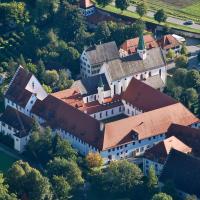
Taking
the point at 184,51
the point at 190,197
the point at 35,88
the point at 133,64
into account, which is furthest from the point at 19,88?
the point at 190,197

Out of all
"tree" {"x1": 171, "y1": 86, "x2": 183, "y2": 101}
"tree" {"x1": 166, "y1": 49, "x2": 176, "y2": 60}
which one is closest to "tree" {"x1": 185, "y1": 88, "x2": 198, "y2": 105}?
"tree" {"x1": 171, "y1": 86, "x2": 183, "y2": 101}

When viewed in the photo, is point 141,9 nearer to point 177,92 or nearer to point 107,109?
point 177,92

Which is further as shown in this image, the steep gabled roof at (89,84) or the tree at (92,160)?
the steep gabled roof at (89,84)

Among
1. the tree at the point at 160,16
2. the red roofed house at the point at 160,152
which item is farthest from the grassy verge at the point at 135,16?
the red roofed house at the point at 160,152

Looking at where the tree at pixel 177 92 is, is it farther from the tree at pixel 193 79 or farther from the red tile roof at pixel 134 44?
the red tile roof at pixel 134 44

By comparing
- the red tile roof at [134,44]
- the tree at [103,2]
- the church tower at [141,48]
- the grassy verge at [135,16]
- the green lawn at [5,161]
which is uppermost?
the church tower at [141,48]

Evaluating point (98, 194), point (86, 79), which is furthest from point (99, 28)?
point (98, 194)

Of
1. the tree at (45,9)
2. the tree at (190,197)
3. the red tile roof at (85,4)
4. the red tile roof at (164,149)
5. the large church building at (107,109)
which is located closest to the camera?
the tree at (190,197)

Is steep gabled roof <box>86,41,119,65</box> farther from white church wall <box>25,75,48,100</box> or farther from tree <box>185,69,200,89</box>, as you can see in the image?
white church wall <box>25,75,48,100</box>
